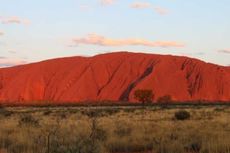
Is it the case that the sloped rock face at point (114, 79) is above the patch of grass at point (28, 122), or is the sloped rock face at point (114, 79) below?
above

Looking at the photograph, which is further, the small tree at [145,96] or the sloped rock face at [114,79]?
the sloped rock face at [114,79]

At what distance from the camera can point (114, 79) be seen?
117500 mm

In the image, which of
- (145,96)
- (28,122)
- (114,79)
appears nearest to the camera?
(28,122)

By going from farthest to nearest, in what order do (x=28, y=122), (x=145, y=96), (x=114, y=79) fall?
1. (x=114, y=79)
2. (x=145, y=96)
3. (x=28, y=122)

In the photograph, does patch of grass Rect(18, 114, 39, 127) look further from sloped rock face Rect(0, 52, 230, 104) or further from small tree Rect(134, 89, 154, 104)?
sloped rock face Rect(0, 52, 230, 104)

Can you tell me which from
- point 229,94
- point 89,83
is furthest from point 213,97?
point 89,83

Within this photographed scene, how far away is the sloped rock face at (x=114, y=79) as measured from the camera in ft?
363

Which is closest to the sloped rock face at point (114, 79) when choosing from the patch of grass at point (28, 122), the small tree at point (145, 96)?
the small tree at point (145, 96)

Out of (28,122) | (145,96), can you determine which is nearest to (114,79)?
(145,96)

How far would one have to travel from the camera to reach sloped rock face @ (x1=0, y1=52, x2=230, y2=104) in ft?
363

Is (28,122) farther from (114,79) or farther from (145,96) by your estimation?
(114,79)

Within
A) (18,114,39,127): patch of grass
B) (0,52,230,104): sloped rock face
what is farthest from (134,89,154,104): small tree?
(18,114,39,127): patch of grass

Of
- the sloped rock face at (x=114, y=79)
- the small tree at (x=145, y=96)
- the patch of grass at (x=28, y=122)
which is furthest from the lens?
the sloped rock face at (x=114, y=79)

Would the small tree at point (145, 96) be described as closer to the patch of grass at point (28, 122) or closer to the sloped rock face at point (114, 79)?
the sloped rock face at point (114, 79)
